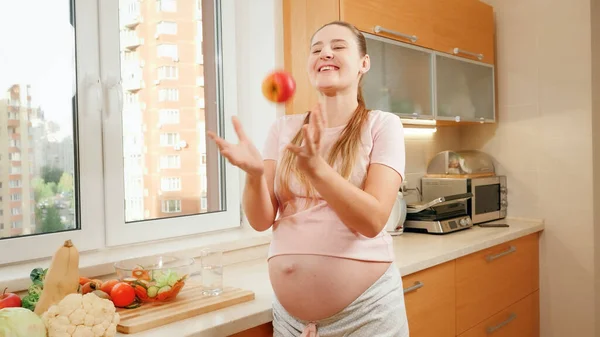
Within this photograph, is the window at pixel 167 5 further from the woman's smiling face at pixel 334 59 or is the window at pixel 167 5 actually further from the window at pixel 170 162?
the woman's smiling face at pixel 334 59

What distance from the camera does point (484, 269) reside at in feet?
7.81

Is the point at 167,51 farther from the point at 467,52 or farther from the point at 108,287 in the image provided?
the point at 467,52

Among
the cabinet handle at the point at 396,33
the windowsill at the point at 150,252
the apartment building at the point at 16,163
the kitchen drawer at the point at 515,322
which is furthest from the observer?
the kitchen drawer at the point at 515,322

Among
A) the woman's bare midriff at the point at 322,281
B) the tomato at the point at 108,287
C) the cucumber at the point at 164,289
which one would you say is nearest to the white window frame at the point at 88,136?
the tomato at the point at 108,287

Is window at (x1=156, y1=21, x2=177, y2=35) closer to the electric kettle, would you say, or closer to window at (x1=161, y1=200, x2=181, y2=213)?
window at (x1=161, y1=200, x2=181, y2=213)

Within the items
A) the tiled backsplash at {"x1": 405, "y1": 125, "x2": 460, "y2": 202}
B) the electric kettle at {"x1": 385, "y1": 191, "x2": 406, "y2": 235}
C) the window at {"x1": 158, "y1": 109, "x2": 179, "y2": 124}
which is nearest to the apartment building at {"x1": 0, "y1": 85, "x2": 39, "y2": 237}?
Result: the window at {"x1": 158, "y1": 109, "x2": 179, "y2": 124}

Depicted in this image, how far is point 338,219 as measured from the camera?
122cm

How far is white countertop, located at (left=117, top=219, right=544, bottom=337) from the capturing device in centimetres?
130

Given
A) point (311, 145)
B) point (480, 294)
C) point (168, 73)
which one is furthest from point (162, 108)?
point (480, 294)

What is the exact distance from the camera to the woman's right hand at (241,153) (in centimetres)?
106

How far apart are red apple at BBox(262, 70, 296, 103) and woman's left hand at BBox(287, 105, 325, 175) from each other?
312 millimetres

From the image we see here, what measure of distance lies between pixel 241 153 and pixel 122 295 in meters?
0.59

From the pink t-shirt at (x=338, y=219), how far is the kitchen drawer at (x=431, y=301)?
662 mm

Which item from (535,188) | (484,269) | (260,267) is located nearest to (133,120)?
(260,267)
